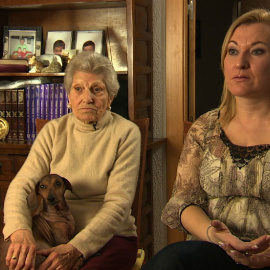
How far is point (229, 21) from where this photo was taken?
16.2 feet

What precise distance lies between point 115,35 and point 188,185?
151 cm

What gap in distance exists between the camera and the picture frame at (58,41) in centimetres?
295

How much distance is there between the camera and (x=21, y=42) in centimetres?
302

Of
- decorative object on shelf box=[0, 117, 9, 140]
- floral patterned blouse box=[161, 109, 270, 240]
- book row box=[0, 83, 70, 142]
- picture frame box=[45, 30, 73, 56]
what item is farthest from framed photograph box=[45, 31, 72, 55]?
floral patterned blouse box=[161, 109, 270, 240]

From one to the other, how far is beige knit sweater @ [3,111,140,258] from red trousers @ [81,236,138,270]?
0.11ft

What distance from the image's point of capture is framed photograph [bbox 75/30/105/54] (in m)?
2.89

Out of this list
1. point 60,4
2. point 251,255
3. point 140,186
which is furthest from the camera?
point 60,4

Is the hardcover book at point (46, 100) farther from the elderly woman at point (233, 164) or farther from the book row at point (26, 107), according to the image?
the elderly woman at point (233, 164)

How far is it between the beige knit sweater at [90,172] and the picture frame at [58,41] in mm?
1033

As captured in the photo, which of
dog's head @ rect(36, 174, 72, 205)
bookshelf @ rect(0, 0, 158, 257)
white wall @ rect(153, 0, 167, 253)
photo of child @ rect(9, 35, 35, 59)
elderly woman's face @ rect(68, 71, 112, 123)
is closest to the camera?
dog's head @ rect(36, 174, 72, 205)

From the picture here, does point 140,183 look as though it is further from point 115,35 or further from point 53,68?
point 115,35

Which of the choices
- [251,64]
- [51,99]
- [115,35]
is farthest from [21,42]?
[251,64]

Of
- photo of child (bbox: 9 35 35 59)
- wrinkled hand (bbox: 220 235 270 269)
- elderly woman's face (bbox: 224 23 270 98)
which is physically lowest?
wrinkled hand (bbox: 220 235 270 269)

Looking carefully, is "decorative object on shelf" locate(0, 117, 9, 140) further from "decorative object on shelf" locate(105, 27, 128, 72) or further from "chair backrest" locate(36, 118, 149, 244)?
"decorative object on shelf" locate(105, 27, 128, 72)
